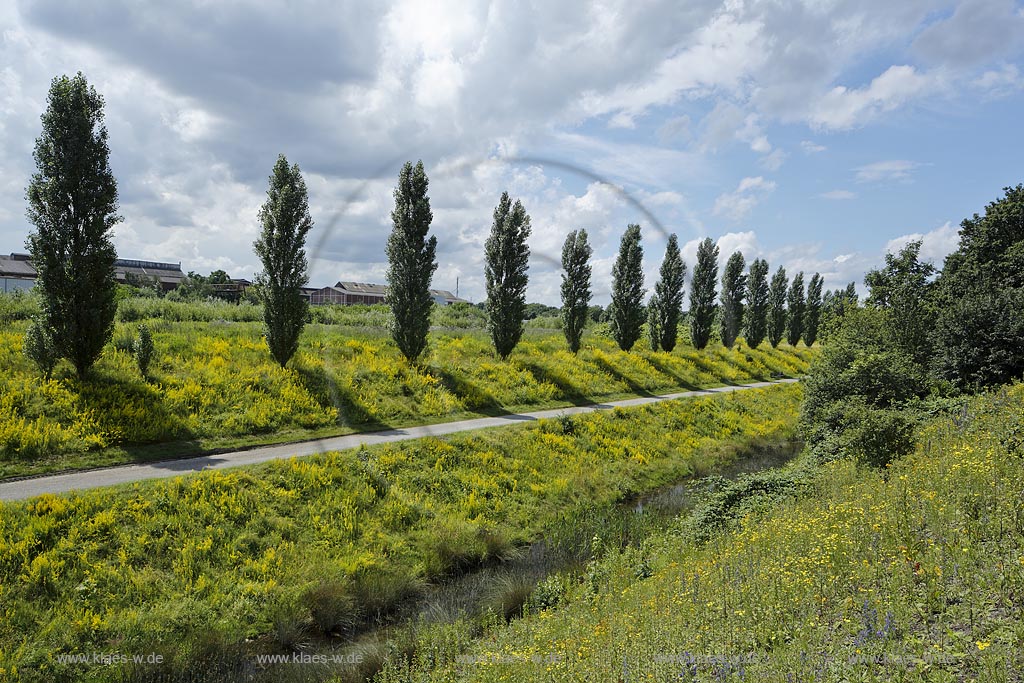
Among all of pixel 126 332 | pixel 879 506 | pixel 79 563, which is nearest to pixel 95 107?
pixel 126 332

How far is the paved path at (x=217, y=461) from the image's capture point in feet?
42.3

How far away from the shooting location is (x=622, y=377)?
132 feet

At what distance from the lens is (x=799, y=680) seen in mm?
5082

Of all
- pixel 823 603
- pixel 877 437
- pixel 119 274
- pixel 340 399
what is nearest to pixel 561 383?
pixel 340 399

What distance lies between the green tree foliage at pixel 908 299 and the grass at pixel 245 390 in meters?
16.5

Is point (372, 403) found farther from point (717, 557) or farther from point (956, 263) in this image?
point (956, 263)

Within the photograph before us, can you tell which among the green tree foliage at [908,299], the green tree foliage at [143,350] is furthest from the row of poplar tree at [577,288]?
the green tree foliage at [908,299]

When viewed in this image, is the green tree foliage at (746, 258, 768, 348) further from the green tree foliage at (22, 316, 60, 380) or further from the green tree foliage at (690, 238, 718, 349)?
the green tree foliage at (22, 316, 60, 380)

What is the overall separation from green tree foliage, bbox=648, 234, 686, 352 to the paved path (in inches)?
1154

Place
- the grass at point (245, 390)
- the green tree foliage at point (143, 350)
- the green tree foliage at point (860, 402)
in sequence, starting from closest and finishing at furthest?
the green tree foliage at point (860, 402) < the grass at point (245, 390) < the green tree foliage at point (143, 350)

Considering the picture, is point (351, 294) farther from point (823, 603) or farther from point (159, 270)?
point (823, 603)

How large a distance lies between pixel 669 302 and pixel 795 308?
46898mm

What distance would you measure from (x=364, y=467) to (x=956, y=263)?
4109 centimetres

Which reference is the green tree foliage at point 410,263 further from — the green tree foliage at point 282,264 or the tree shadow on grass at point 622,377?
the tree shadow on grass at point 622,377
